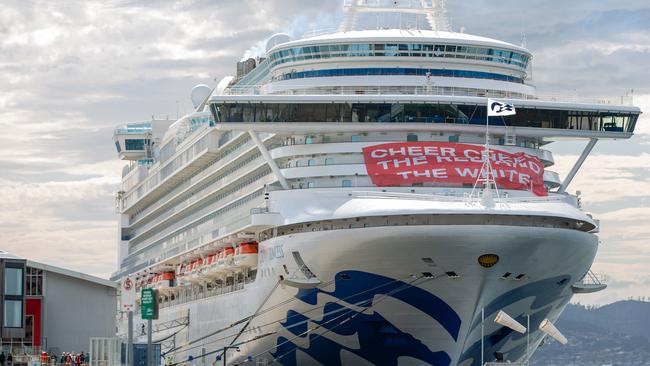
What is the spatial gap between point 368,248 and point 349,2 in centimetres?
1457

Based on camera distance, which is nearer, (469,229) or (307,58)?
(469,229)

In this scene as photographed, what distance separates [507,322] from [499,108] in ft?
22.1

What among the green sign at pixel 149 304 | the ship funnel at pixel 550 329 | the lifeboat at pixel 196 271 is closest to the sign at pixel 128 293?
the green sign at pixel 149 304

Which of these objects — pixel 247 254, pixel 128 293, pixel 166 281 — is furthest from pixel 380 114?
pixel 166 281

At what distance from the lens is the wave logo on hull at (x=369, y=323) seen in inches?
1849

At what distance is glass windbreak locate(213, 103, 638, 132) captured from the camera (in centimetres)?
5091

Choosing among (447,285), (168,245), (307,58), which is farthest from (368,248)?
(168,245)

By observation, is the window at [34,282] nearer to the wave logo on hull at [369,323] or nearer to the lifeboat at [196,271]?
the lifeboat at [196,271]

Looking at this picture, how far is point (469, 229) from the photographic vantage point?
45.4 meters

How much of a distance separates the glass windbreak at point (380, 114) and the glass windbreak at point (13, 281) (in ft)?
27.3

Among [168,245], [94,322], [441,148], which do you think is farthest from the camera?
[168,245]

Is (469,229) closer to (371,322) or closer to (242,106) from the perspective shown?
(371,322)

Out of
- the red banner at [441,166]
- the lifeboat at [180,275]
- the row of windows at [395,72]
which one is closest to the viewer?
the red banner at [441,166]

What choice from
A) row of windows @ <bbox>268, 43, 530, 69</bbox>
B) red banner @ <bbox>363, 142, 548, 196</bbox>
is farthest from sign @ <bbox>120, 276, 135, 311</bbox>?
row of windows @ <bbox>268, 43, 530, 69</bbox>
